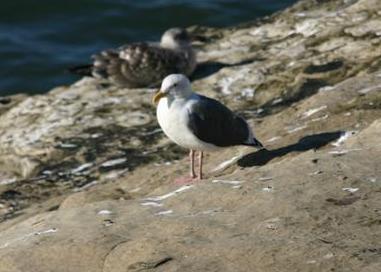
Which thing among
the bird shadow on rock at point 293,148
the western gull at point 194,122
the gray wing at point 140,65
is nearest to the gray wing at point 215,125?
the western gull at point 194,122

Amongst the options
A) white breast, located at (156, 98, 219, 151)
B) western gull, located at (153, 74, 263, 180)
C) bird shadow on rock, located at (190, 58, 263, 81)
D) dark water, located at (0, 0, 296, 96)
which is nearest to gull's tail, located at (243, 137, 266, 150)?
western gull, located at (153, 74, 263, 180)

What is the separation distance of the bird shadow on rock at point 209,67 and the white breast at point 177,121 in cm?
384

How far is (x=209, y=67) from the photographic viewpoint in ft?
41.3

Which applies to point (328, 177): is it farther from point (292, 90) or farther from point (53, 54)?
point (53, 54)

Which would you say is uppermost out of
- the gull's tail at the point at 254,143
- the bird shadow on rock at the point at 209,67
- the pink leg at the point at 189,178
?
the bird shadow on rock at the point at 209,67

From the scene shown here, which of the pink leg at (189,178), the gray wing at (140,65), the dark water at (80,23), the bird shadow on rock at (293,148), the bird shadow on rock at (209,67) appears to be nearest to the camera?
the pink leg at (189,178)

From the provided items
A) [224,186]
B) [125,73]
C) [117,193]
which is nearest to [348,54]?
[125,73]

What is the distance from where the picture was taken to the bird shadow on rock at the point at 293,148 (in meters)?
8.33

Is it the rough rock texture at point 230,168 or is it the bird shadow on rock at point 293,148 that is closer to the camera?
the rough rock texture at point 230,168

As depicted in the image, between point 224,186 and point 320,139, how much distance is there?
5.07 ft

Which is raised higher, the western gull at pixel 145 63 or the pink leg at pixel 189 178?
the western gull at pixel 145 63

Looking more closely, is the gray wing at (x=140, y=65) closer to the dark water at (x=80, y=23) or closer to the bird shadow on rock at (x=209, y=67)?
the bird shadow on rock at (x=209, y=67)

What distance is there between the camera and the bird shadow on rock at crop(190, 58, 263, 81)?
40.2 ft

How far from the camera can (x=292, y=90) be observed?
10.8m
